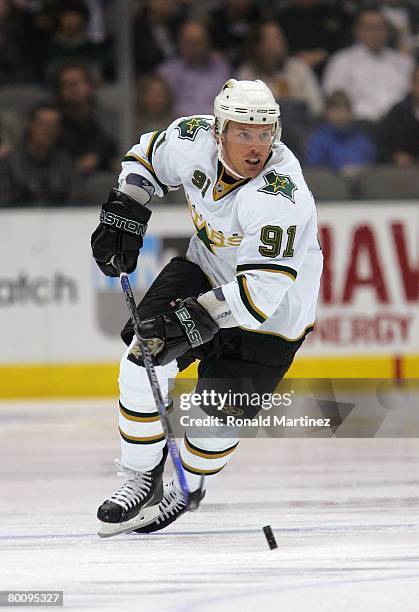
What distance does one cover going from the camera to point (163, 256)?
6965 millimetres

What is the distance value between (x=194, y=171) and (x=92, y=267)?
3.05 metres

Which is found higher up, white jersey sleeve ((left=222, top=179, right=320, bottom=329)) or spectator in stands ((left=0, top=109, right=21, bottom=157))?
white jersey sleeve ((left=222, top=179, right=320, bottom=329))

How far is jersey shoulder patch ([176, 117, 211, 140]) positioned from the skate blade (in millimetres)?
1114

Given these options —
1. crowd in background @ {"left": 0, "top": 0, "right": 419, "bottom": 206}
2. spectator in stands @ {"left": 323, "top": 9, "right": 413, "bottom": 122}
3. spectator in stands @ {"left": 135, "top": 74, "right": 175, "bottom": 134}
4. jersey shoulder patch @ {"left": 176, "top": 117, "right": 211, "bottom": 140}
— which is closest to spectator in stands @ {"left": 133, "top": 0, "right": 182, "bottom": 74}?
crowd in background @ {"left": 0, "top": 0, "right": 419, "bottom": 206}

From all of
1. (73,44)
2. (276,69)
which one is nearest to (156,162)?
(73,44)

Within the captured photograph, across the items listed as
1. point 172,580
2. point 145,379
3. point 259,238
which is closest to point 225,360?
point 145,379

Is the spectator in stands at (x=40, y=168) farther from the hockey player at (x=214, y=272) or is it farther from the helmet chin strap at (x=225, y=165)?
the helmet chin strap at (x=225, y=165)

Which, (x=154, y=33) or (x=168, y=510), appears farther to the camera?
(x=154, y=33)

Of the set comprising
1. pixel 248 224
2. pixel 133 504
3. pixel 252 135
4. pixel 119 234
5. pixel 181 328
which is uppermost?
pixel 252 135

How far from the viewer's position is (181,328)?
3660 millimetres

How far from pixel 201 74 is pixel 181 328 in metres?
4.41

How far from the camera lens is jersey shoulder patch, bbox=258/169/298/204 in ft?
11.9

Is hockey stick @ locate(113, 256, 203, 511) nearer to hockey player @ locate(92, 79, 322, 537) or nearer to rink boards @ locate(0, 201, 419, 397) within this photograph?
hockey player @ locate(92, 79, 322, 537)

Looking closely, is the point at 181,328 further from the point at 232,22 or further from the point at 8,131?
the point at 232,22
